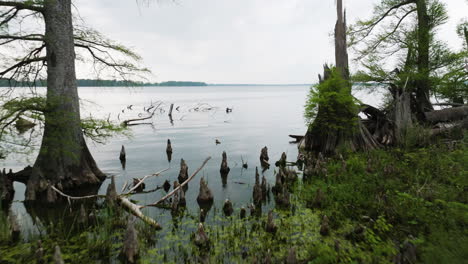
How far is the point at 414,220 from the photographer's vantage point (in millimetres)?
5703

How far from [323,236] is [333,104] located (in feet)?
27.3

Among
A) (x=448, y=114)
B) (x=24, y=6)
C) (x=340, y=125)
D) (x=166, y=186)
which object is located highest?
(x=24, y=6)

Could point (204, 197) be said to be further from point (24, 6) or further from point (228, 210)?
point (24, 6)

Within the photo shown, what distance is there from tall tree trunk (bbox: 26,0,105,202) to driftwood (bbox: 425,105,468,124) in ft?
57.1

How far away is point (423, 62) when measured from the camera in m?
14.9

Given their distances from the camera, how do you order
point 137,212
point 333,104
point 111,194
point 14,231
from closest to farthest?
1. point 14,231
2. point 137,212
3. point 111,194
4. point 333,104

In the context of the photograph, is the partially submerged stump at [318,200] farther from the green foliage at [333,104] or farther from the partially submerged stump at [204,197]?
the green foliage at [333,104]

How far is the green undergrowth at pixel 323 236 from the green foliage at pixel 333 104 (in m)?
4.86

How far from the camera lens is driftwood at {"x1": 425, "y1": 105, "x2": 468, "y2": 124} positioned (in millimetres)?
14359

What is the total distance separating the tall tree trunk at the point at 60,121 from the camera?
8.89 meters

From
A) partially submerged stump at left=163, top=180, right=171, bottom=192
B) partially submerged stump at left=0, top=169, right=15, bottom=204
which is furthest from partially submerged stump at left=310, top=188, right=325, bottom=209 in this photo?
partially submerged stump at left=0, top=169, right=15, bottom=204

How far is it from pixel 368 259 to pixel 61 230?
707 centimetres

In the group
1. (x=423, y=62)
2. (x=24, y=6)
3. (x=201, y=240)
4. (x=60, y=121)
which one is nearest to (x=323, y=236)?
(x=201, y=240)

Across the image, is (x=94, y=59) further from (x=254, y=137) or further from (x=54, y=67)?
(x=254, y=137)
